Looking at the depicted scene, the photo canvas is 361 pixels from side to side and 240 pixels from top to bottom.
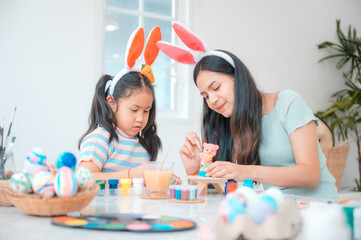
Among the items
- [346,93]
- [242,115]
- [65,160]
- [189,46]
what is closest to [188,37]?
[189,46]

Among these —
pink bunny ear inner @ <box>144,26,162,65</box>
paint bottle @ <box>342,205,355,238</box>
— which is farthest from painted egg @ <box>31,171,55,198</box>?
pink bunny ear inner @ <box>144,26,162,65</box>

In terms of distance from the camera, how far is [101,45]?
3.40 metres

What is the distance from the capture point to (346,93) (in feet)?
16.2

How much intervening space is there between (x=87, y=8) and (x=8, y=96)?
1.00 meters

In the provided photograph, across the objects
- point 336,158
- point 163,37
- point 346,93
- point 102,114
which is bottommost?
point 336,158

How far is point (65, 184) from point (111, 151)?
3.76ft

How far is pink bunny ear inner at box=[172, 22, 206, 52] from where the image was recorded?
1.81 m

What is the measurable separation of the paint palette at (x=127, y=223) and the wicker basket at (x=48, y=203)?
1.0 inches

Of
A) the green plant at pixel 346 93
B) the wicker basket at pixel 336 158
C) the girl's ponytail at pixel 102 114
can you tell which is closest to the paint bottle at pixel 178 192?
the girl's ponytail at pixel 102 114

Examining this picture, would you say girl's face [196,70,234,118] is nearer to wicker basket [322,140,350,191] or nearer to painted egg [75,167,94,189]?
painted egg [75,167,94,189]

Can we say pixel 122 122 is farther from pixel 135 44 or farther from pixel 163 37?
pixel 163 37

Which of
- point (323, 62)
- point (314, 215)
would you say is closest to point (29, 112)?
point (314, 215)

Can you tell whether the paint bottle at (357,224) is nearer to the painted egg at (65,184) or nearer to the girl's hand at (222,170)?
the painted egg at (65,184)

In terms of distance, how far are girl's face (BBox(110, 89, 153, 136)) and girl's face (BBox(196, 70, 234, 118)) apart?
15.5 inches
